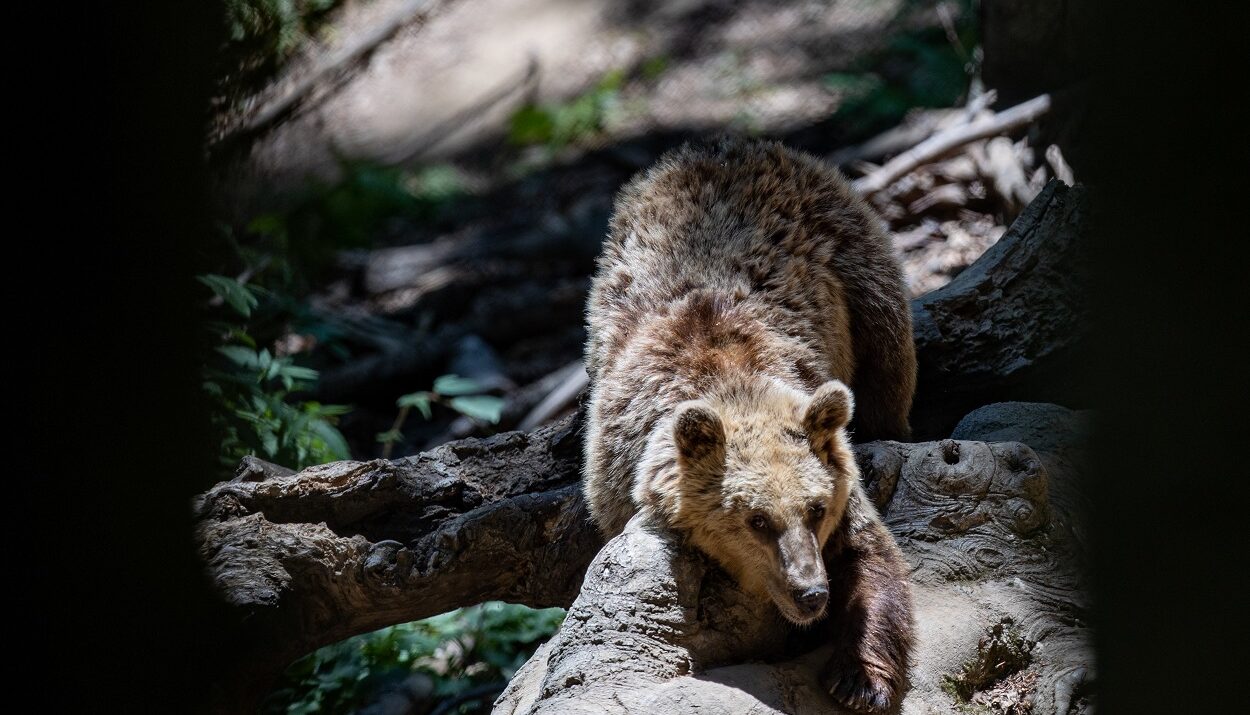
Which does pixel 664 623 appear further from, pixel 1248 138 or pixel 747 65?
pixel 747 65

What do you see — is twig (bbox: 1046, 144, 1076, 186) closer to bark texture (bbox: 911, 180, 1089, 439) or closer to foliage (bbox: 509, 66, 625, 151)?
bark texture (bbox: 911, 180, 1089, 439)

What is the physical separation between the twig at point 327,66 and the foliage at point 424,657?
3.30m

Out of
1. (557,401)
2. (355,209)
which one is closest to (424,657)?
(557,401)

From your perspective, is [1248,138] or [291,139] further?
[291,139]

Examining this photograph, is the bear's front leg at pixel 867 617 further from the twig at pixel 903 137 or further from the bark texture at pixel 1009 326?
the twig at pixel 903 137

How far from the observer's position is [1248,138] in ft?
5.27

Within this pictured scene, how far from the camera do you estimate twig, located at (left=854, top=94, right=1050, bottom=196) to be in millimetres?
9039

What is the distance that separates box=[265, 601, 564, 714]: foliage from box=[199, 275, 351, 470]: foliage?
1.29 meters

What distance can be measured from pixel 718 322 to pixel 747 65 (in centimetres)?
1027

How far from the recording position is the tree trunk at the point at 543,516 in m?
4.64

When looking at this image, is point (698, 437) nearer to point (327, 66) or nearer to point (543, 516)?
point (543, 516)

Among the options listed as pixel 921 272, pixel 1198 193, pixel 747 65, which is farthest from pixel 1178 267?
pixel 747 65

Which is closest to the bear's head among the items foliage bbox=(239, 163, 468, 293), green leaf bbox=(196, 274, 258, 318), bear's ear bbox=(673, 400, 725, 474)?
bear's ear bbox=(673, 400, 725, 474)

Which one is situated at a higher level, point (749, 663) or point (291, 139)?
point (291, 139)
